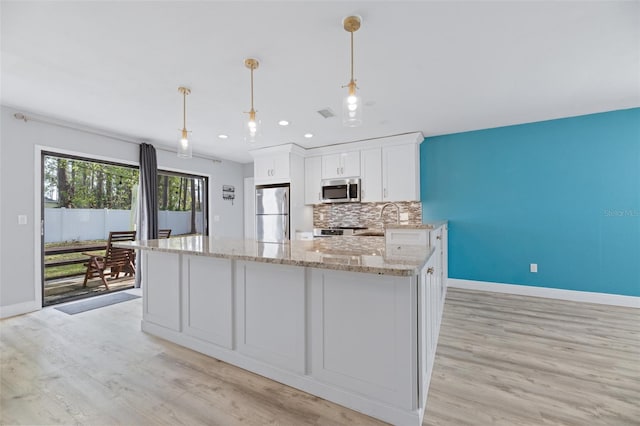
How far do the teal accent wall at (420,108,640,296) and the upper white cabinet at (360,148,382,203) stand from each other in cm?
70

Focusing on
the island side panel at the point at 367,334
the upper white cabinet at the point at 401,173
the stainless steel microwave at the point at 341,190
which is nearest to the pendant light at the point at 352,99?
the island side panel at the point at 367,334

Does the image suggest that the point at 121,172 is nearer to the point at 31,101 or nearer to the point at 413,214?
the point at 31,101

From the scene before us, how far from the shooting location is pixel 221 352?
2135 mm

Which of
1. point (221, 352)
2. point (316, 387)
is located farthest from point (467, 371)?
point (221, 352)

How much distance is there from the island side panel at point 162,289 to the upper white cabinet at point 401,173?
3.11 m

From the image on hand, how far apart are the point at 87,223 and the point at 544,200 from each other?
6.49 meters

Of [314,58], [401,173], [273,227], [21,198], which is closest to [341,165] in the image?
[401,173]

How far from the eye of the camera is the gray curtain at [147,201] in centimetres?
434

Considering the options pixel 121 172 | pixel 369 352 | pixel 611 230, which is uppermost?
pixel 121 172

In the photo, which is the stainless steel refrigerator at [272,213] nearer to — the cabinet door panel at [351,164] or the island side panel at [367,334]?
the cabinet door panel at [351,164]

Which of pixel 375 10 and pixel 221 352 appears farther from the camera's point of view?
pixel 221 352

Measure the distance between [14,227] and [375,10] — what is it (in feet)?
14.3

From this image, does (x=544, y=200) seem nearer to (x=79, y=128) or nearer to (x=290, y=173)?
(x=290, y=173)

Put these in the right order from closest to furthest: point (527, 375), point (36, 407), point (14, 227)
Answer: point (36, 407) → point (527, 375) → point (14, 227)
